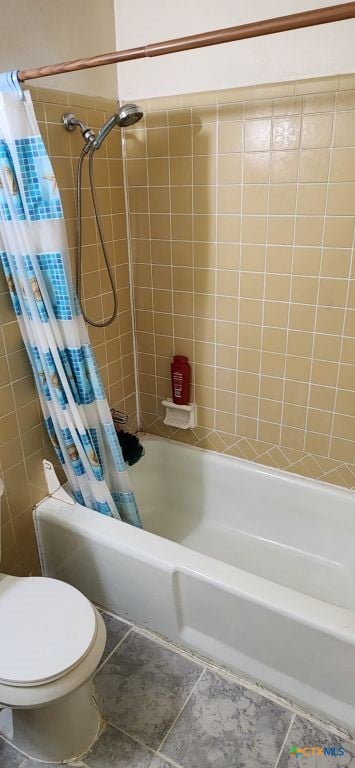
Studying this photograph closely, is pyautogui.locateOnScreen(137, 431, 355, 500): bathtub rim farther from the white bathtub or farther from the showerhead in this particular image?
the showerhead

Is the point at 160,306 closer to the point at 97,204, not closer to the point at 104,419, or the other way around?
the point at 97,204

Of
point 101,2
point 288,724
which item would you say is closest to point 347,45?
point 101,2

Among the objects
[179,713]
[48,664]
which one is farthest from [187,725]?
[48,664]

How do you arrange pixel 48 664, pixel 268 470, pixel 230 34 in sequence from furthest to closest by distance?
pixel 268 470, pixel 48 664, pixel 230 34

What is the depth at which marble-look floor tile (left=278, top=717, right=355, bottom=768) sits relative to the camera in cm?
140

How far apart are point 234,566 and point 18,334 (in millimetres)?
1185

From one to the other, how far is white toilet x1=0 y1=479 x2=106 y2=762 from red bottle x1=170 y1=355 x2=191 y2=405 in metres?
0.97

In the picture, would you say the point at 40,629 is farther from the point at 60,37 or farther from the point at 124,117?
the point at 60,37

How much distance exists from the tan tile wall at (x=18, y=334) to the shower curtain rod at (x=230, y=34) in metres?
0.34

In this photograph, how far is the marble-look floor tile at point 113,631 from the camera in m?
1.78

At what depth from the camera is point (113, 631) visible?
1.84 m

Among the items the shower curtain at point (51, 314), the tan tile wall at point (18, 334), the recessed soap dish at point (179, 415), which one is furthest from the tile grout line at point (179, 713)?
the recessed soap dish at point (179, 415)

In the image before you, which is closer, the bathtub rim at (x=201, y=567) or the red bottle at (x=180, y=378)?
the bathtub rim at (x=201, y=567)

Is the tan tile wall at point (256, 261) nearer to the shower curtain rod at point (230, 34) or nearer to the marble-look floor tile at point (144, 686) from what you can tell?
the shower curtain rod at point (230, 34)
